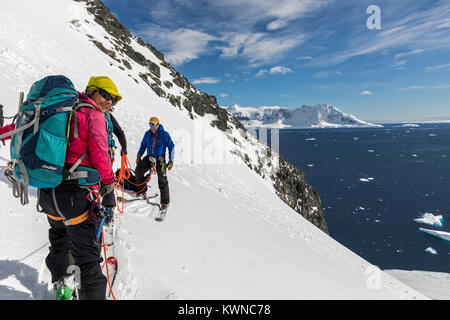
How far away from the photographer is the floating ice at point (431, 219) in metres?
43.2

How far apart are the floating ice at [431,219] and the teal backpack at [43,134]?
189 ft

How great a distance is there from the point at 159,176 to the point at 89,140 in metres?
3.89

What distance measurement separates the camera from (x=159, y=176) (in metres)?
6.30

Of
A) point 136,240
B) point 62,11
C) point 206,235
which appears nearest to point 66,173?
point 136,240

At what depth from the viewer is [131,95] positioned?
26328mm

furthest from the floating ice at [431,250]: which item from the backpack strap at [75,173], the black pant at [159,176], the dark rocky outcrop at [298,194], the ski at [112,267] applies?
the backpack strap at [75,173]

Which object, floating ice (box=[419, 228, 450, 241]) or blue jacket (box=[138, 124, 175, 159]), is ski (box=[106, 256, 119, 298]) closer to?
blue jacket (box=[138, 124, 175, 159])

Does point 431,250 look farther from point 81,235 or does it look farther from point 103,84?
point 103,84

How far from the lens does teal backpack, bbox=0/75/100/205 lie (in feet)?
7.18

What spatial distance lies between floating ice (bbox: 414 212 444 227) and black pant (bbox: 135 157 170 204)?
54.4 meters

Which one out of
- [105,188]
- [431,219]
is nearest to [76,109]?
[105,188]

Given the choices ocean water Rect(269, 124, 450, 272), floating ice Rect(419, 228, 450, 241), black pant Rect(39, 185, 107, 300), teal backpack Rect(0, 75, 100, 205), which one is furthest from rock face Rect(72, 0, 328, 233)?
teal backpack Rect(0, 75, 100, 205)

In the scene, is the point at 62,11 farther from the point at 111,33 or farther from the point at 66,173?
the point at 66,173

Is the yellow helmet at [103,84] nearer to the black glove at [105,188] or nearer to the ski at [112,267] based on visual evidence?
the black glove at [105,188]
